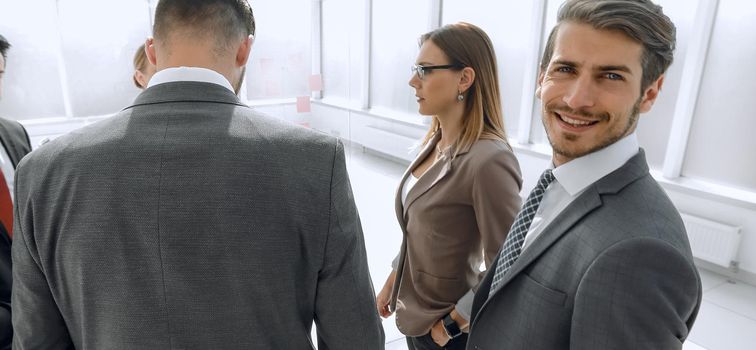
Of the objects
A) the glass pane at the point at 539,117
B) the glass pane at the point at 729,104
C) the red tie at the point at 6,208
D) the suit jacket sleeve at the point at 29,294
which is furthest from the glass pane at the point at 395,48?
the suit jacket sleeve at the point at 29,294

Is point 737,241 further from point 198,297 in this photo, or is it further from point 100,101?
point 100,101

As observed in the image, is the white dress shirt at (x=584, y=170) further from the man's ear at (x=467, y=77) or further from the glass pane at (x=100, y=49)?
the glass pane at (x=100, y=49)

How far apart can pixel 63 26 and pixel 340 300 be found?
2.82 m

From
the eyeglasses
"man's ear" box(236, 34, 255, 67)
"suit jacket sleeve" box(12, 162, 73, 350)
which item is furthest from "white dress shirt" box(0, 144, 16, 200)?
the eyeglasses

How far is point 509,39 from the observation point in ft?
17.5

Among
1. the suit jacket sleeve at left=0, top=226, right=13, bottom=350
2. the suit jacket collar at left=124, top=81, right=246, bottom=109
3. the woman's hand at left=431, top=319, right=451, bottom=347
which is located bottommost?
the woman's hand at left=431, top=319, right=451, bottom=347

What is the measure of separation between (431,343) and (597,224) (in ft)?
3.10

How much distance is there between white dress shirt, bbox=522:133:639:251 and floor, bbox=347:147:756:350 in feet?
6.46

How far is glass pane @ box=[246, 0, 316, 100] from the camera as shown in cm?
326

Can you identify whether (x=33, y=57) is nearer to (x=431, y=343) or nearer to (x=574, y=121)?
(x=431, y=343)

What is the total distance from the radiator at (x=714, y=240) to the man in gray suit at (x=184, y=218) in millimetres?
3730

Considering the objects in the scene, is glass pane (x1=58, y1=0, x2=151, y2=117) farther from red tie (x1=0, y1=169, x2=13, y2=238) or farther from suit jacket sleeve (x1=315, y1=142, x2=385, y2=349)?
suit jacket sleeve (x1=315, y1=142, x2=385, y2=349)

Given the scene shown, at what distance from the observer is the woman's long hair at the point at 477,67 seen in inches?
62.6

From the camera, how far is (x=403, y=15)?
6.43 metres
